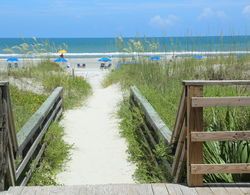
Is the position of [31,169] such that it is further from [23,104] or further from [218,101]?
[23,104]

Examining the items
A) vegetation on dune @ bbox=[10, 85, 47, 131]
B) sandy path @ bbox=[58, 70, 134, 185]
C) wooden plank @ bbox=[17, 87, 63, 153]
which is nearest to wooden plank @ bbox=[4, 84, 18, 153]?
wooden plank @ bbox=[17, 87, 63, 153]

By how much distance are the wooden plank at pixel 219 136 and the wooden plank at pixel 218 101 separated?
0.26 metres

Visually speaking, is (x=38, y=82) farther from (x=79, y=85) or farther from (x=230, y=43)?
(x=230, y=43)

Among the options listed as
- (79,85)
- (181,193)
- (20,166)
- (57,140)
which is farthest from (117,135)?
(79,85)

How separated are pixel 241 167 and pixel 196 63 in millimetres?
8445

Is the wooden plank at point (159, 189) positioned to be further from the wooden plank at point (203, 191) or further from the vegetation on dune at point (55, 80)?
the vegetation on dune at point (55, 80)

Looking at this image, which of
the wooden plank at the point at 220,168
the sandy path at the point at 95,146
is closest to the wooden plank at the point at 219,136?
the wooden plank at the point at 220,168

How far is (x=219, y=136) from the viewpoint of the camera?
4.95m

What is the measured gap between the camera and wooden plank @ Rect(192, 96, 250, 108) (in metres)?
4.82

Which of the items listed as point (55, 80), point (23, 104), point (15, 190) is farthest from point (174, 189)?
point (55, 80)

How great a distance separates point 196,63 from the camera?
523 inches

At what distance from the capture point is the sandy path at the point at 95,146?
6.76 metres

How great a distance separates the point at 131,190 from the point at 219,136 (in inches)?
38.1

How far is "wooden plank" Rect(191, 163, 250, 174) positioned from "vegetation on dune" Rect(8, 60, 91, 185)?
1.99m
